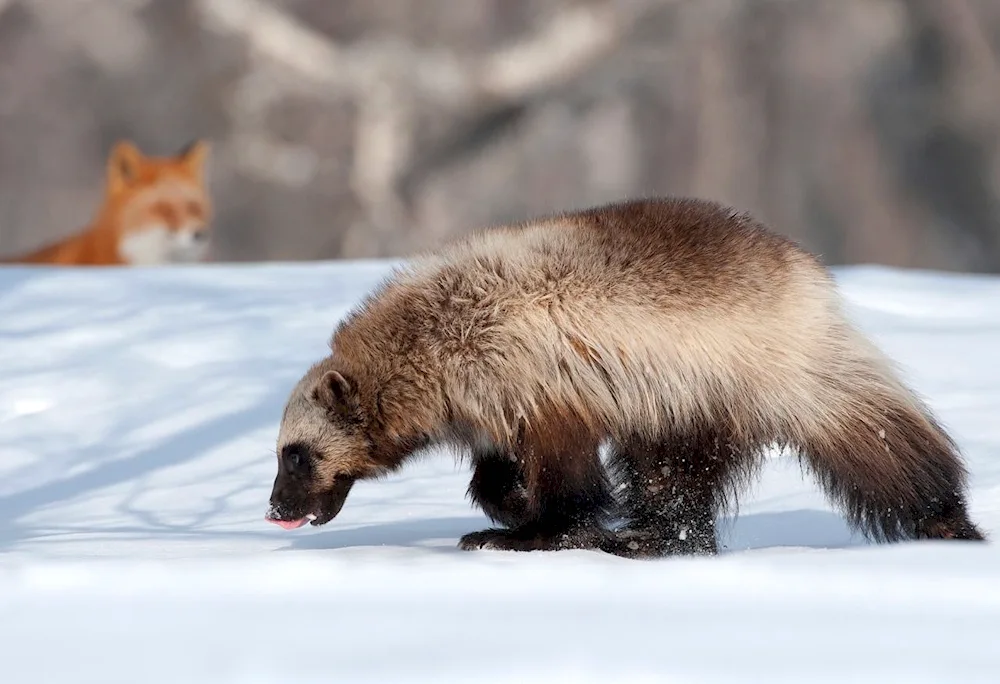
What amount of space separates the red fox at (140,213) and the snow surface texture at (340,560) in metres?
3.28

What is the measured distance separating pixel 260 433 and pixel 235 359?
70 cm

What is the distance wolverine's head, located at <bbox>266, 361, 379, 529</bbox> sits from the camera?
3471mm

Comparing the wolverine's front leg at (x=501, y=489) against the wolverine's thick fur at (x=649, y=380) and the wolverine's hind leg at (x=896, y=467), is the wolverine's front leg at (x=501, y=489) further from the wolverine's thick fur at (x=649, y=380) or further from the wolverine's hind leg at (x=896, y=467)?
the wolverine's hind leg at (x=896, y=467)

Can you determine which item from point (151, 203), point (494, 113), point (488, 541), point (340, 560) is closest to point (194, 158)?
point (151, 203)

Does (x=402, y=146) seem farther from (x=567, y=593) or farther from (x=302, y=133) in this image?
(x=567, y=593)

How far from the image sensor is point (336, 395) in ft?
11.3

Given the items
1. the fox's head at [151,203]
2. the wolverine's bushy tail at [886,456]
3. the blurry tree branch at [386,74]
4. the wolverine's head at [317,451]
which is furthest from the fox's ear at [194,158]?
the wolverine's bushy tail at [886,456]

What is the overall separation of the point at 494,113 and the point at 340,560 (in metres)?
11.0

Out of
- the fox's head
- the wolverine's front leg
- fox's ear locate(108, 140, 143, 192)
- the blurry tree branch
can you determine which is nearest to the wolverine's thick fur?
the wolverine's front leg

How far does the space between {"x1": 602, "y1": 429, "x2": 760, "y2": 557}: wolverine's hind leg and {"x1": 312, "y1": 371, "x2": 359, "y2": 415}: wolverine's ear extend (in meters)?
0.64

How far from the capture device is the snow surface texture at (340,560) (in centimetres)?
199

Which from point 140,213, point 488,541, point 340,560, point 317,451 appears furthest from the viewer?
point 140,213

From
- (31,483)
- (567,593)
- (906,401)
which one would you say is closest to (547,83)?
(31,483)

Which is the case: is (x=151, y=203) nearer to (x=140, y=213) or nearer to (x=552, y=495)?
(x=140, y=213)
